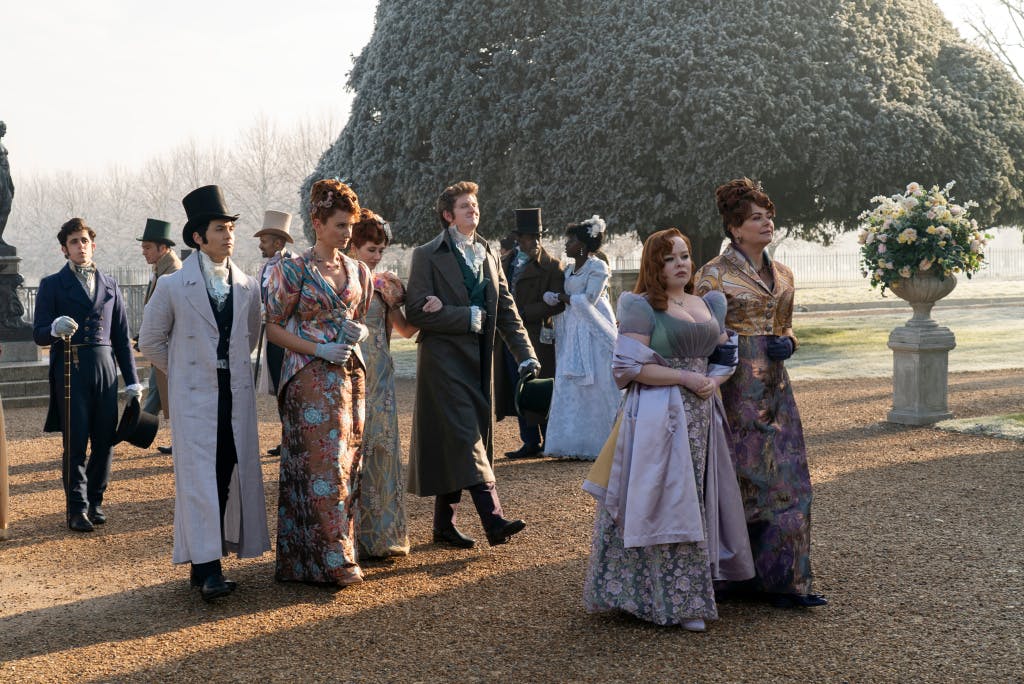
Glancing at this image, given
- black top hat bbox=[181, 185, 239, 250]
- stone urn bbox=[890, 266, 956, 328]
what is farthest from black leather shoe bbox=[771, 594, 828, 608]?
stone urn bbox=[890, 266, 956, 328]

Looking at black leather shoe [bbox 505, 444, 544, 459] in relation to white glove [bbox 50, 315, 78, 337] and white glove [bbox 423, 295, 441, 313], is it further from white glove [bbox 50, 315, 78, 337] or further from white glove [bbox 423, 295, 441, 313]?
white glove [bbox 50, 315, 78, 337]

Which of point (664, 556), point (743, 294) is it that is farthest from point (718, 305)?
point (664, 556)

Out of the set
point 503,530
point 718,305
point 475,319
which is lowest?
point 503,530

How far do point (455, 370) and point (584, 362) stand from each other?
316cm

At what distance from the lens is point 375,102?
21.4m

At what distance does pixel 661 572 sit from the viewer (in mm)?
4516

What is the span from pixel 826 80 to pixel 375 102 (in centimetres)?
835

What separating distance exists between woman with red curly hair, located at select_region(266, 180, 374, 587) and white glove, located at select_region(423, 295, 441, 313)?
55cm

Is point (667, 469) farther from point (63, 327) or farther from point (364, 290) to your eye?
point (63, 327)

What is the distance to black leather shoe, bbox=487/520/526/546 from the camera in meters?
5.85

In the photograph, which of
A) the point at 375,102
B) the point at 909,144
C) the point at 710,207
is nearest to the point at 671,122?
the point at 710,207

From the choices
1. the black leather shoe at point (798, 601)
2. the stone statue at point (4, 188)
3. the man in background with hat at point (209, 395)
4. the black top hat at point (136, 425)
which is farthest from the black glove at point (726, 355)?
the stone statue at point (4, 188)

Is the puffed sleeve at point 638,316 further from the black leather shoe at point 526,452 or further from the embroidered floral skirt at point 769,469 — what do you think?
the black leather shoe at point 526,452

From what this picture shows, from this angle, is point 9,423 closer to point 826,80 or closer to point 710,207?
point 710,207
